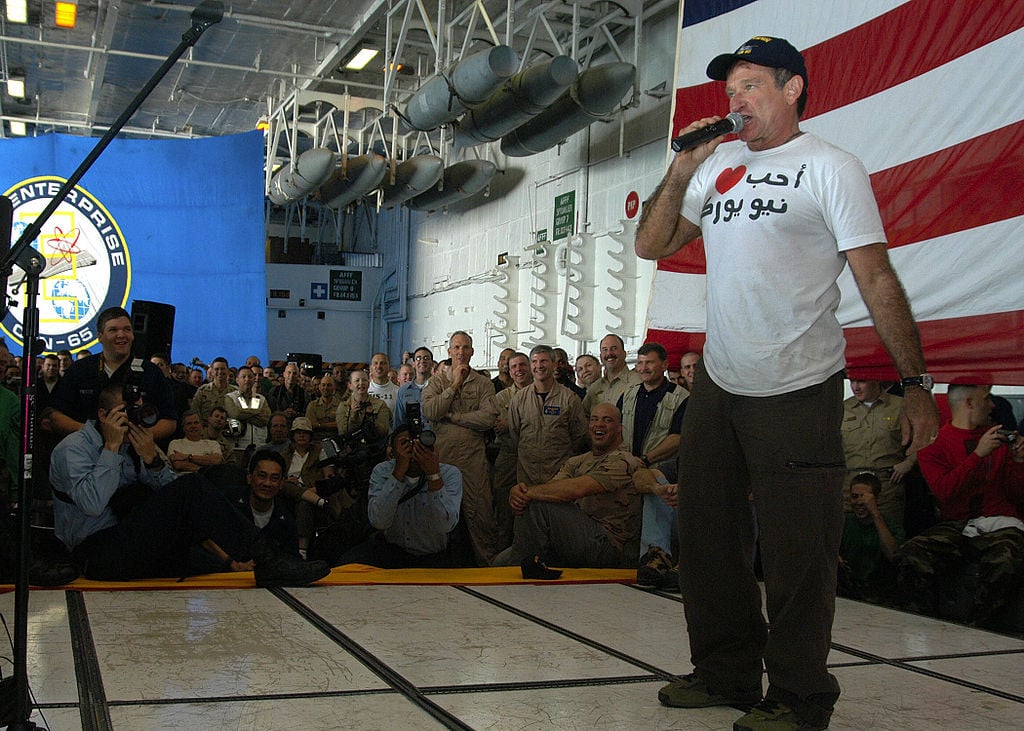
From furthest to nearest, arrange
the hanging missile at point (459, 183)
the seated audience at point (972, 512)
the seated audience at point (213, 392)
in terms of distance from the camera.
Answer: the hanging missile at point (459, 183), the seated audience at point (213, 392), the seated audience at point (972, 512)

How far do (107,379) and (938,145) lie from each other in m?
3.62

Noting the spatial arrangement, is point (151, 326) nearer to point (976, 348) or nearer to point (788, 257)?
point (976, 348)

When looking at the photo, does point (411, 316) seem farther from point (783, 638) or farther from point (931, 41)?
point (783, 638)

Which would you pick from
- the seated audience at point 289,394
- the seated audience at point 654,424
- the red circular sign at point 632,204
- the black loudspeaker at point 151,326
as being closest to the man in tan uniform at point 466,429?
the seated audience at point 654,424

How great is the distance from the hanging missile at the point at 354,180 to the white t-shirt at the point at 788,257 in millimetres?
11413

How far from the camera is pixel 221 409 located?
6.83 m

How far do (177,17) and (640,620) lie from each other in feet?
39.1

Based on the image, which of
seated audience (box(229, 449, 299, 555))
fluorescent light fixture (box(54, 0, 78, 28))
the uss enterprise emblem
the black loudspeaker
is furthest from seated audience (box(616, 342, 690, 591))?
fluorescent light fixture (box(54, 0, 78, 28))

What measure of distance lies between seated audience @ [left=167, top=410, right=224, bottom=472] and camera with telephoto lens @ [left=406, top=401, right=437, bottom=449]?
178cm

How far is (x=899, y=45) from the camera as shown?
3.99 meters

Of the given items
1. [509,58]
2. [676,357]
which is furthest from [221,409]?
[509,58]

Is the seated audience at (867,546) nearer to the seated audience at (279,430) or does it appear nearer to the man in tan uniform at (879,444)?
the man in tan uniform at (879,444)

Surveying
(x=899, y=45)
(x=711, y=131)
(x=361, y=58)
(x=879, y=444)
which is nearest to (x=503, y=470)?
(x=879, y=444)

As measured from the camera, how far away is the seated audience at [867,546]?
411 cm
